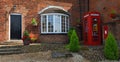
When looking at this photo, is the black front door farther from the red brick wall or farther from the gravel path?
the gravel path

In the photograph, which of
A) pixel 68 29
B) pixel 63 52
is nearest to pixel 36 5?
pixel 68 29

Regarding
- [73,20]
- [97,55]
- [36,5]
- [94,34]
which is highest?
[36,5]

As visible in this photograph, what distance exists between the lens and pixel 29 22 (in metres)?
19.8

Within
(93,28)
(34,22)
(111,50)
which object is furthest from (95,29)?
(34,22)

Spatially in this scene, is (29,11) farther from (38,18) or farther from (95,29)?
(95,29)

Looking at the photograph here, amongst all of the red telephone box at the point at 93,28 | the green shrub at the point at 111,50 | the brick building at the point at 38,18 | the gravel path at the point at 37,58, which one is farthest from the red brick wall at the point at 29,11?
the green shrub at the point at 111,50

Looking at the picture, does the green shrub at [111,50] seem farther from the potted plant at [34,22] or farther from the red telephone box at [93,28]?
the potted plant at [34,22]

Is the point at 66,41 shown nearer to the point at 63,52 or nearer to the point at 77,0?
the point at 77,0

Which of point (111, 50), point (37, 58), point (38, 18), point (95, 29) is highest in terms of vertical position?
point (38, 18)

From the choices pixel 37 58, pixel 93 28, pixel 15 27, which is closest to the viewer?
pixel 37 58

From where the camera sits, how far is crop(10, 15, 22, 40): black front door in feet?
63.8

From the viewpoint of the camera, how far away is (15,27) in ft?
64.3

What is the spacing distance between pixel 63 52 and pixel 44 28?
7.51m

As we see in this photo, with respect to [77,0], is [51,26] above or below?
below
